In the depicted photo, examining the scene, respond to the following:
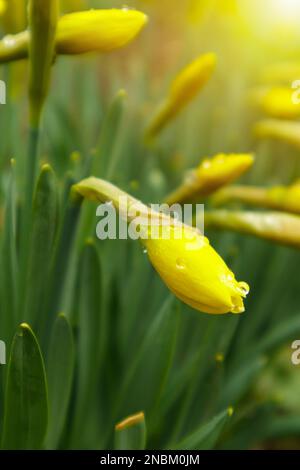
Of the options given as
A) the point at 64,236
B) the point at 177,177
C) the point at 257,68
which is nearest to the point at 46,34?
the point at 64,236

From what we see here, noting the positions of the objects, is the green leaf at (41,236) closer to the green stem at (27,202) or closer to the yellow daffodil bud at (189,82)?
the green stem at (27,202)

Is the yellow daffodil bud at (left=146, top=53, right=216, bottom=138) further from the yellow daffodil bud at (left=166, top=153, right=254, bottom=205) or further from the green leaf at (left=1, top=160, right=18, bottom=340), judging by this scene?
the green leaf at (left=1, top=160, right=18, bottom=340)

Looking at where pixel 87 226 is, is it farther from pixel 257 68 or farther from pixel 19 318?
pixel 257 68

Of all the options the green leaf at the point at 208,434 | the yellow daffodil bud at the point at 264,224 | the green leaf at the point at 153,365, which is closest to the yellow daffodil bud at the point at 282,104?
the yellow daffodil bud at the point at 264,224

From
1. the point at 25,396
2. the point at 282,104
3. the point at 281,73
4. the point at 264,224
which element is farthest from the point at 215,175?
the point at 281,73

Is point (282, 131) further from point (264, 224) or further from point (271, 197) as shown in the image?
point (264, 224)

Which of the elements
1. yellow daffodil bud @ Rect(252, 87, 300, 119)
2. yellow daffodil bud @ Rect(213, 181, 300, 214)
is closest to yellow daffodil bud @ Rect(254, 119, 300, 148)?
yellow daffodil bud @ Rect(252, 87, 300, 119)

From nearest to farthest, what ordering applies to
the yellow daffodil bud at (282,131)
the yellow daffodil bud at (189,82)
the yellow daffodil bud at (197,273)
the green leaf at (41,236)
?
the yellow daffodil bud at (197,273) < the green leaf at (41,236) < the yellow daffodil bud at (189,82) < the yellow daffodil bud at (282,131)
